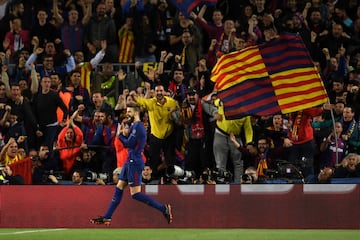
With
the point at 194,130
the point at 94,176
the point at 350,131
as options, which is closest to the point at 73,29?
the point at 194,130

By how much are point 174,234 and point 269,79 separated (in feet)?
13.5

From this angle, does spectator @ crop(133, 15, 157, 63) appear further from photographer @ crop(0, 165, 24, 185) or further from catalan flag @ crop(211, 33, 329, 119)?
photographer @ crop(0, 165, 24, 185)

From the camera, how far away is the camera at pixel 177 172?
17531 millimetres

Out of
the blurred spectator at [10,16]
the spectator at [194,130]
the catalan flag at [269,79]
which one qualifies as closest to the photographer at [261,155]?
the catalan flag at [269,79]

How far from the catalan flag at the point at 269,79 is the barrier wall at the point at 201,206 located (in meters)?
1.85

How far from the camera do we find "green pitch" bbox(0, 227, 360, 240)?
597 inches

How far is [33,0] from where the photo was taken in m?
23.7

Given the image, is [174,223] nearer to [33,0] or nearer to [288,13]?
[288,13]

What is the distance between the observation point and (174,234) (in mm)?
15938

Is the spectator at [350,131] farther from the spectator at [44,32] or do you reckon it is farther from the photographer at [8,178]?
the spectator at [44,32]

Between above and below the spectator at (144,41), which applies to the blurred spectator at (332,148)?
below

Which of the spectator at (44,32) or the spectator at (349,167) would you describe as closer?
the spectator at (349,167)

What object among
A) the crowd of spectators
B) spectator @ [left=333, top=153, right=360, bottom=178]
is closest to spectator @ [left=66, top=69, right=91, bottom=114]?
the crowd of spectators

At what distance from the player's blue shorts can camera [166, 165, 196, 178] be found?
1.25 m
